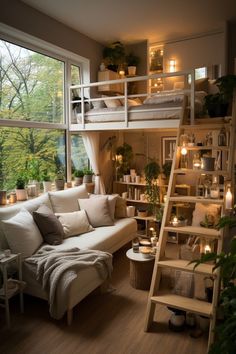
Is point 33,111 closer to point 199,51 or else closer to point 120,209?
point 120,209

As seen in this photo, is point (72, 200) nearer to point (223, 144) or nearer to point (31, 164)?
point (31, 164)

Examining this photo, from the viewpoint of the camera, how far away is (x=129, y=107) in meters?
3.97

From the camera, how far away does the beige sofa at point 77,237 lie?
265 cm

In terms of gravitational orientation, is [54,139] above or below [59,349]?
above

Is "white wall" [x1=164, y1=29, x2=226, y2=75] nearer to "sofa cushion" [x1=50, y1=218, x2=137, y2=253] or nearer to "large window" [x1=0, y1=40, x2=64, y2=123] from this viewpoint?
"large window" [x1=0, y1=40, x2=64, y2=123]

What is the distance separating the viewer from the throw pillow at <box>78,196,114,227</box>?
3943 mm

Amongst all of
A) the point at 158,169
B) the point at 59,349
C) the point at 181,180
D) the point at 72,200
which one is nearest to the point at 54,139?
the point at 72,200

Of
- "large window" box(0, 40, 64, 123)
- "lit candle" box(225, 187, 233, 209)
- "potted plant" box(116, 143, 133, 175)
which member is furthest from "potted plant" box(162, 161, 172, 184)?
"lit candle" box(225, 187, 233, 209)

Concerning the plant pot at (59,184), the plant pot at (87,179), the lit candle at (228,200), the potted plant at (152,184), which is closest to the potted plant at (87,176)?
the plant pot at (87,179)

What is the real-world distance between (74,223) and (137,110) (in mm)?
1702

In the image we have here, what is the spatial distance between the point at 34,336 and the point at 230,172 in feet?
7.24

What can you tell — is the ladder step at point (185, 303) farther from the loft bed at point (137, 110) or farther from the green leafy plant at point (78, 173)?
the green leafy plant at point (78, 173)

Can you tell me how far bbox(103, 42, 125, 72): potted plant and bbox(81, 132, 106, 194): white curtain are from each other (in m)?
1.34

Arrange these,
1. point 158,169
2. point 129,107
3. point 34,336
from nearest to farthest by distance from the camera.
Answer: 1. point 34,336
2. point 129,107
3. point 158,169
